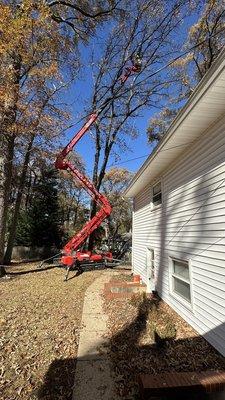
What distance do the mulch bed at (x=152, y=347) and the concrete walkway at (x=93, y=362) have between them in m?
0.16

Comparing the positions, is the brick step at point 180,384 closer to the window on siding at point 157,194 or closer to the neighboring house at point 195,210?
the neighboring house at point 195,210

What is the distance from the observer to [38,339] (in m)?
5.54

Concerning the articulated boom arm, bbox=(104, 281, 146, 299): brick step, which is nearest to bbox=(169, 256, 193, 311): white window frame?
bbox=(104, 281, 146, 299): brick step

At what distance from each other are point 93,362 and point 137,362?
2.40 ft

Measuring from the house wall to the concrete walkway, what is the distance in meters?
1.88

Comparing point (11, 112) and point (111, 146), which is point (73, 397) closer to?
point (11, 112)

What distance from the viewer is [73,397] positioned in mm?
3857

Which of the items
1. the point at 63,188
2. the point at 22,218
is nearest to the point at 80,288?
the point at 22,218

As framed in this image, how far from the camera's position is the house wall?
491cm

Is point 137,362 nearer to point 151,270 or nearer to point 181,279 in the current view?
point 181,279

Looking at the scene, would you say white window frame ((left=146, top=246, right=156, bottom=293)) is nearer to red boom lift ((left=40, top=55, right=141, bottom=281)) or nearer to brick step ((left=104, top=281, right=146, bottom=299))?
brick step ((left=104, top=281, right=146, bottom=299))

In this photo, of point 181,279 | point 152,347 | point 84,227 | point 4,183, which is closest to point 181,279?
point 181,279

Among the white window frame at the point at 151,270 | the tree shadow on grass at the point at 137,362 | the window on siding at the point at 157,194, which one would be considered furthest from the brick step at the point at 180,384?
the window on siding at the point at 157,194

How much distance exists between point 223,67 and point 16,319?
6.33 meters
